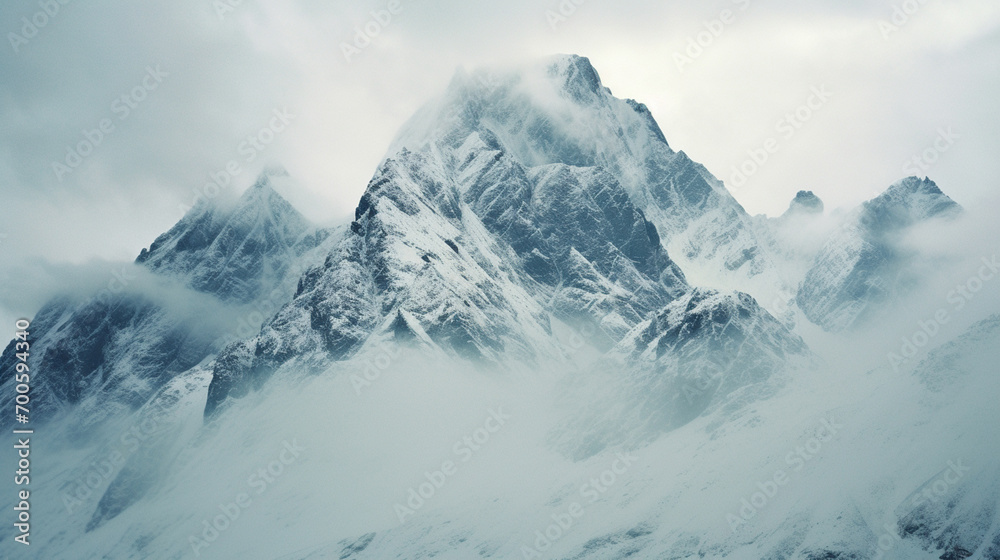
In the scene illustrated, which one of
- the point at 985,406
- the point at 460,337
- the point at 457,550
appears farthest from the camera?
the point at 460,337

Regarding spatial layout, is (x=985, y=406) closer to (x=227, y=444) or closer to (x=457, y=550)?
(x=457, y=550)

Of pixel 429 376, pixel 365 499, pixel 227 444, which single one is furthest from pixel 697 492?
pixel 227 444

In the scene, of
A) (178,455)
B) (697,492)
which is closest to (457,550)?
(697,492)

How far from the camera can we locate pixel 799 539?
8100 cm

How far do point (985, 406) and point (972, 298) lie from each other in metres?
131

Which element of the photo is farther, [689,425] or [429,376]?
[429,376]

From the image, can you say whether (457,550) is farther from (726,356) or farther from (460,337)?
(460,337)

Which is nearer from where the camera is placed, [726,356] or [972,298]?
[726,356]

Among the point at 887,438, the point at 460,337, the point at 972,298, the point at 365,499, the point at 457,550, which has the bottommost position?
the point at 365,499

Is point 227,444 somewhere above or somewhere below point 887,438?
below

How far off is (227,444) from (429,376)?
169 feet

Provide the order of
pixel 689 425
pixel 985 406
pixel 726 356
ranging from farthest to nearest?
pixel 726 356 → pixel 689 425 → pixel 985 406

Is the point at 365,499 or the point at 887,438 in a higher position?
the point at 887,438

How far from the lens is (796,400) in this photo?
120 m
